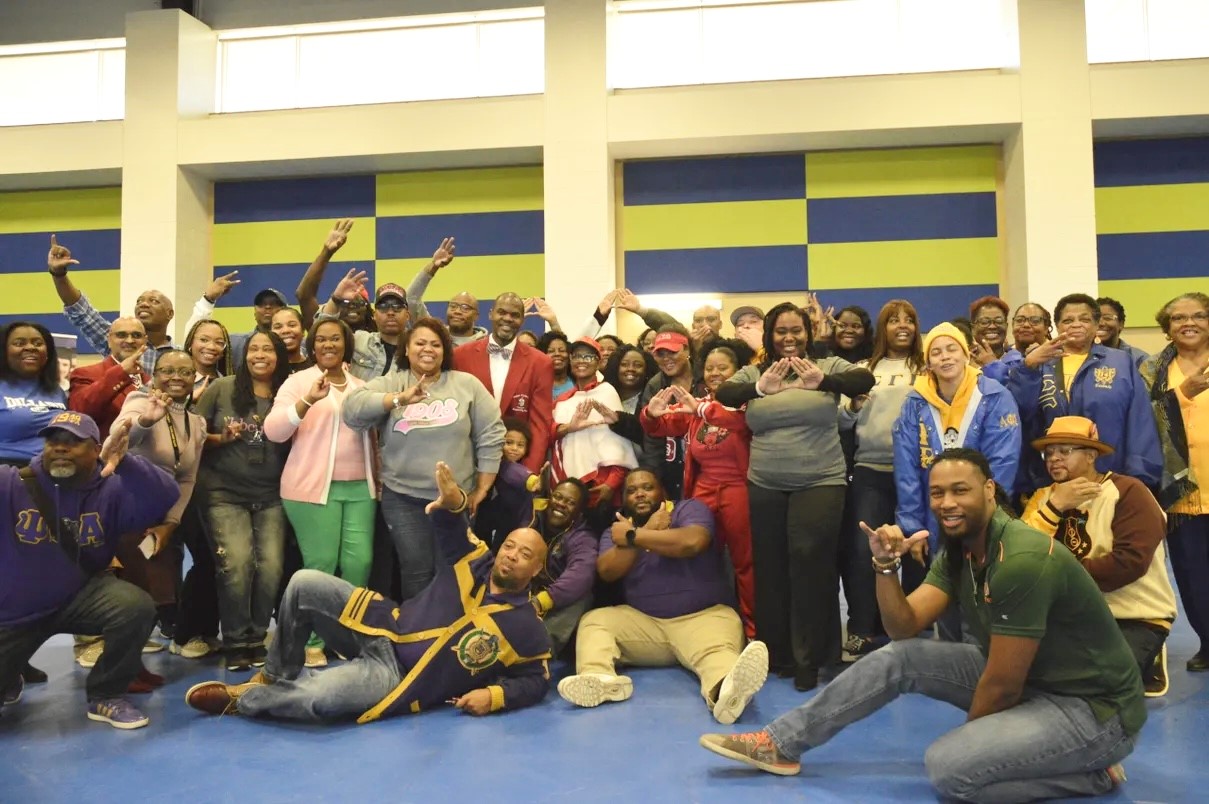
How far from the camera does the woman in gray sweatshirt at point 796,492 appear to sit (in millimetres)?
4457

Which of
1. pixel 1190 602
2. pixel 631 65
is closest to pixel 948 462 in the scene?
pixel 1190 602

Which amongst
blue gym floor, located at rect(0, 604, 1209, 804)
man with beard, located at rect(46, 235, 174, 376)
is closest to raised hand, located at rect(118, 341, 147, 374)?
man with beard, located at rect(46, 235, 174, 376)

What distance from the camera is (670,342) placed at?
208 inches

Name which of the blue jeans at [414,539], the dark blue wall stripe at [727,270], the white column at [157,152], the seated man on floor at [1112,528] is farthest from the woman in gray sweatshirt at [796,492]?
the white column at [157,152]

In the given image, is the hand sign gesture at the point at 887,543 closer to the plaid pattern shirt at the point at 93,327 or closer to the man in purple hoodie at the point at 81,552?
the man in purple hoodie at the point at 81,552

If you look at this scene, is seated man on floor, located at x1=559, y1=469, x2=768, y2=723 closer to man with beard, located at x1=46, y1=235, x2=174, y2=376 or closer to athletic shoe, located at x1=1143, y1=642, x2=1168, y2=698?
athletic shoe, located at x1=1143, y1=642, x2=1168, y2=698

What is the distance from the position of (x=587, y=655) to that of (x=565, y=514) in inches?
29.9

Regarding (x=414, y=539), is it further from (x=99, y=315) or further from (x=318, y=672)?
(x=99, y=315)

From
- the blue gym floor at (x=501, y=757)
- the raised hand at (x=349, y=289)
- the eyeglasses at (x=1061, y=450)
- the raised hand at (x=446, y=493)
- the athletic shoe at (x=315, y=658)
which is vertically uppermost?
the raised hand at (x=349, y=289)

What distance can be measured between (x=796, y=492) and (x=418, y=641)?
1896 millimetres

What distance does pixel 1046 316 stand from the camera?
18.3 ft

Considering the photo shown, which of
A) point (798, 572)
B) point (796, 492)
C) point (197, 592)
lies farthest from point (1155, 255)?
point (197, 592)

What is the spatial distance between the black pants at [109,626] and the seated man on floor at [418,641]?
343 millimetres

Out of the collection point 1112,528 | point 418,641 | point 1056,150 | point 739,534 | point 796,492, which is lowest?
point 418,641
